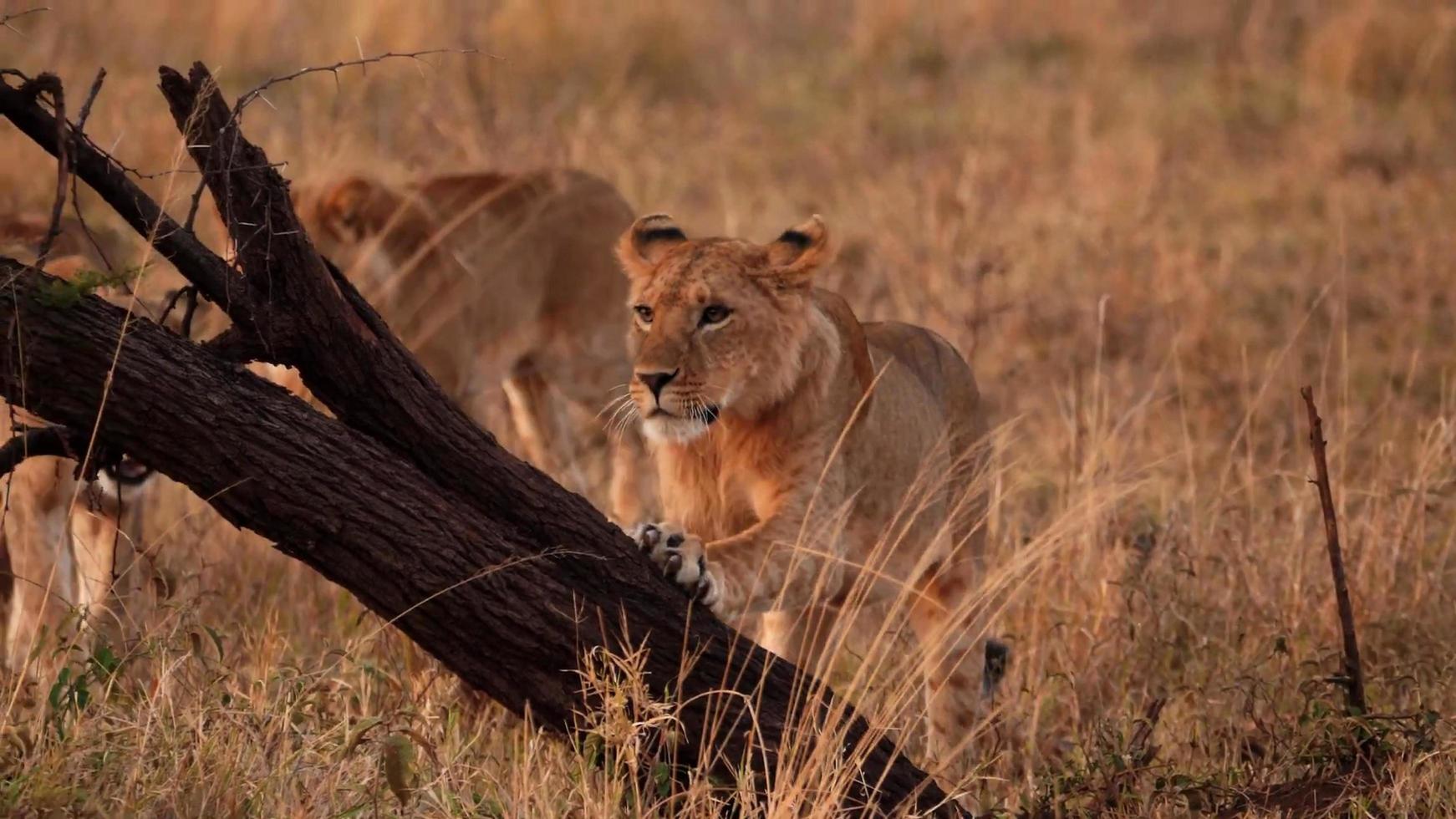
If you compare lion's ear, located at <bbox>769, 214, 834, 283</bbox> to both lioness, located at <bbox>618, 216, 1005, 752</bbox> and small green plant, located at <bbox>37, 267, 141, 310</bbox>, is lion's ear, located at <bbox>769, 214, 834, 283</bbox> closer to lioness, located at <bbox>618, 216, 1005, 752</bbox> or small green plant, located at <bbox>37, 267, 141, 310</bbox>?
lioness, located at <bbox>618, 216, 1005, 752</bbox>

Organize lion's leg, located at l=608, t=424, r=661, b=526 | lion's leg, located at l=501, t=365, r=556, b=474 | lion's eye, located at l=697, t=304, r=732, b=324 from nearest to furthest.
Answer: lion's eye, located at l=697, t=304, r=732, b=324 → lion's leg, located at l=608, t=424, r=661, b=526 → lion's leg, located at l=501, t=365, r=556, b=474

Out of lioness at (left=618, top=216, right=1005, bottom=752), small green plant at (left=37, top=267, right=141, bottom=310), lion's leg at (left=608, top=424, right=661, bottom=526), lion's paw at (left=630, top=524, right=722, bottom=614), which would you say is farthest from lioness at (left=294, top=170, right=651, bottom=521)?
small green plant at (left=37, top=267, right=141, bottom=310)

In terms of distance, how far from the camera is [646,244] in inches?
158

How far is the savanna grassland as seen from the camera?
10.8ft

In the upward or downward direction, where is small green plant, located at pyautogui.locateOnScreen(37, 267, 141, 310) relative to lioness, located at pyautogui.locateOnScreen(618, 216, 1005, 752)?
upward

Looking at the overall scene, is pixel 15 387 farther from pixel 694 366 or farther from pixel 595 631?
pixel 694 366

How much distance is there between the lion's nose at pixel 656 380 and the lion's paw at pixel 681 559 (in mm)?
391

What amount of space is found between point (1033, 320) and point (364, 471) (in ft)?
16.7

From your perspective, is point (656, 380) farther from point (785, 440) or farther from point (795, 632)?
point (795, 632)

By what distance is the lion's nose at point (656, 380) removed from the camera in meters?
3.62

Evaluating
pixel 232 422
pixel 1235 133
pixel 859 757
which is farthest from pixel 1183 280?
pixel 232 422

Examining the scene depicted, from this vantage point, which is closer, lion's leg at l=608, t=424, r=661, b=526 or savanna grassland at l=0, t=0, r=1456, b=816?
savanna grassland at l=0, t=0, r=1456, b=816

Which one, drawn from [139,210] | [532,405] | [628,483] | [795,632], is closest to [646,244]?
[628,483]

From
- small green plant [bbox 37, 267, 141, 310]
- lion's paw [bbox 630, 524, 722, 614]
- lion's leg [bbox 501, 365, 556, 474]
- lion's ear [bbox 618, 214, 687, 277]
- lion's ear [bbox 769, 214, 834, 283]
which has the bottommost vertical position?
lion's paw [bbox 630, 524, 722, 614]
